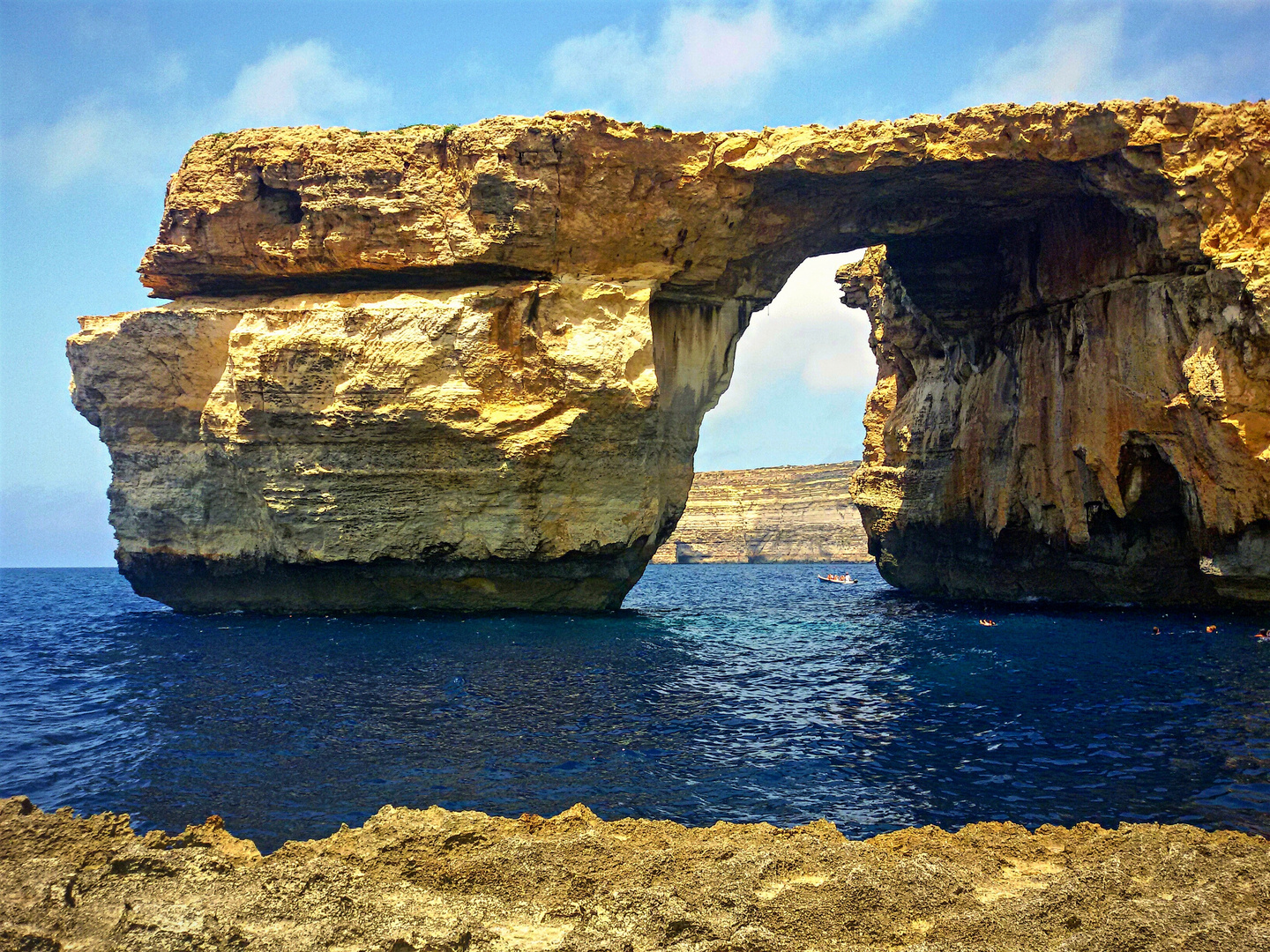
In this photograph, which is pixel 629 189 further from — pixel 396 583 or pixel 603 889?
pixel 603 889

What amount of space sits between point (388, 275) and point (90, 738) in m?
16.2

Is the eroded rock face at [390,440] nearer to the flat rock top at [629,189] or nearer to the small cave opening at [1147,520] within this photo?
the flat rock top at [629,189]

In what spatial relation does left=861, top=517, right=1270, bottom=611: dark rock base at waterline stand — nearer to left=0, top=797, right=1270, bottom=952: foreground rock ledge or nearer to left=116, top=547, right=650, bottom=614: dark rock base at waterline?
left=116, top=547, right=650, bottom=614: dark rock base at waterline

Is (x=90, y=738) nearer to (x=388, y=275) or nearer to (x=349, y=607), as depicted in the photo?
(x=349, y=607)

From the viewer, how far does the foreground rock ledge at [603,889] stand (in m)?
5.89

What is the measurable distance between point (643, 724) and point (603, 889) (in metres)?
7.16

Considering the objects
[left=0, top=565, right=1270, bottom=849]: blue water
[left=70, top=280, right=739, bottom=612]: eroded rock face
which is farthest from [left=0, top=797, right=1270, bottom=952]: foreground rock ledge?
[left=70, top=280, right=739, bottom=612]: eroded rock face

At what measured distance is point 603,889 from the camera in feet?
20.9

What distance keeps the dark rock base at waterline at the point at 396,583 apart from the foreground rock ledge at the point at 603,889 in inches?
749

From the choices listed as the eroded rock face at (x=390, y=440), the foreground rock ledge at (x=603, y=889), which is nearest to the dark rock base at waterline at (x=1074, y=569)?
the eroded rock face at (x=390, y=440)

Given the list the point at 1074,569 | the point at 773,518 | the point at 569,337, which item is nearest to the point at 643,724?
the point at 569,337

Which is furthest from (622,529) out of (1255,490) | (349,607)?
(1255,490)

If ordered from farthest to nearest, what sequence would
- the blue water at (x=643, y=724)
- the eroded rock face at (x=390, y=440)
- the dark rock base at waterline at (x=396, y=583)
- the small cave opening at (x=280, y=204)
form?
the dark rock base at waterline at (x=396, y=583)
the small cave opening at (x=280, y=204)
the eroded rock face at (x=390, y=440)
the blue water at (x=643, y=724)

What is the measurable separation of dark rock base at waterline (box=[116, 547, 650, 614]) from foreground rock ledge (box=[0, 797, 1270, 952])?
1902 cm
